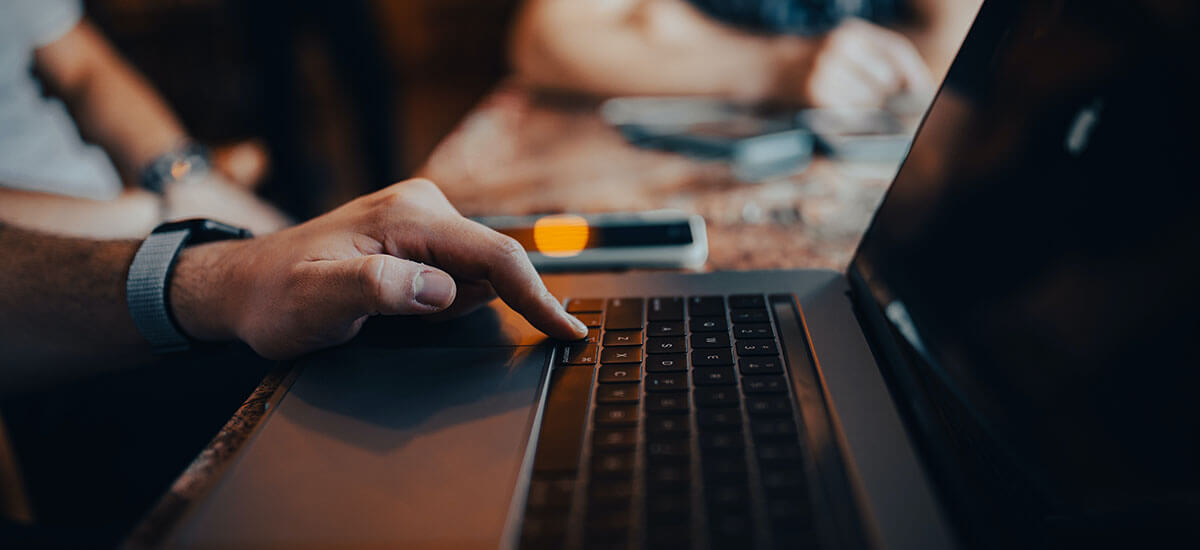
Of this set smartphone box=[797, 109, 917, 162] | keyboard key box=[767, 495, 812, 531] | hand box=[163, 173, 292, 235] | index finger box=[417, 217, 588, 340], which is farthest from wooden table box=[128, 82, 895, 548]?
hand box=[163, 173, 292, 235]

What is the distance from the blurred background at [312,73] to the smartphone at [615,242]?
1144 mm

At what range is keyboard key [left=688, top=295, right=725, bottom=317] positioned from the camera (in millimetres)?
484

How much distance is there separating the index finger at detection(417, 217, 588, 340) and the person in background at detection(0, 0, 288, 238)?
82cm

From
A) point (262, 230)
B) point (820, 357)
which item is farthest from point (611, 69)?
point (820, 357)

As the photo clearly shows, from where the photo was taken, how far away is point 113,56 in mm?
1241

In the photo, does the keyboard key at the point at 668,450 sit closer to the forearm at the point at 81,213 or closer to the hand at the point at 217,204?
the forearm at the point at 81,213

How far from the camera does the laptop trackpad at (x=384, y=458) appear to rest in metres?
0.31

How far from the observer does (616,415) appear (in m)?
0.39

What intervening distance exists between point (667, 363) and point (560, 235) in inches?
9.5

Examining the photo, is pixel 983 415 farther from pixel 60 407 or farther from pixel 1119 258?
pixel 60 407

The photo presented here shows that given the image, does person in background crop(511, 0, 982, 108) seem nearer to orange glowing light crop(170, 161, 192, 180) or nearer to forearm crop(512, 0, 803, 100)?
forearm crop(512, 0, 803, 100)

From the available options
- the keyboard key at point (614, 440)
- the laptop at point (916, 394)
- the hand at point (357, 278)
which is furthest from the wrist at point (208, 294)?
the keyboard key at point (614, 440)

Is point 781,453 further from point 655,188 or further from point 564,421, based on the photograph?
point 655,188

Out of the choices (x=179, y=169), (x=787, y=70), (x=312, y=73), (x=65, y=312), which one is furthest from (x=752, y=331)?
(x=312, y=73)
